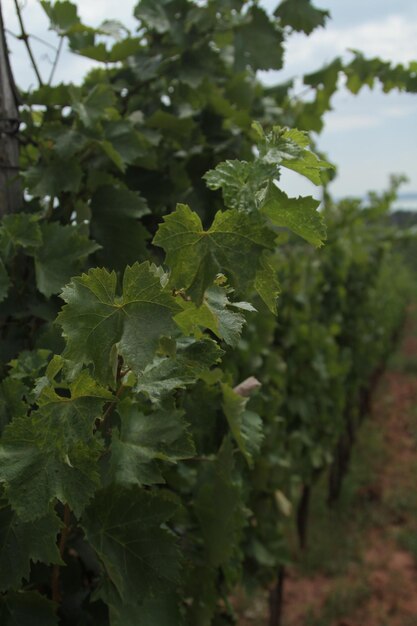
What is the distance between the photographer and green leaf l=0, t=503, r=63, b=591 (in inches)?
41.6

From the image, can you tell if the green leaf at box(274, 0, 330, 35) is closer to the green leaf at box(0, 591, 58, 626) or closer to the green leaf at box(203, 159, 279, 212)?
the green leaf at box(203, 159, 279, 212)

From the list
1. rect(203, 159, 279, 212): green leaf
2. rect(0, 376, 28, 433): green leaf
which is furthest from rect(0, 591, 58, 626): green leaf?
rect(203, 159, 279, 212): green leaf

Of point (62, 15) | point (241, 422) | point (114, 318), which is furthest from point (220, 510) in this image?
point (62, 15)

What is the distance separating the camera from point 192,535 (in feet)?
6.03

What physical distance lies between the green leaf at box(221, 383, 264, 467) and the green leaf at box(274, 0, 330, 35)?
1.13 metres

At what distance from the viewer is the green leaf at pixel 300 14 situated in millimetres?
2059

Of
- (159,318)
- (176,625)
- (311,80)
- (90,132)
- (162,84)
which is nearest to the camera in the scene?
(159,318)

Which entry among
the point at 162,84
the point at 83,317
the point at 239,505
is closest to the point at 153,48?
the point at 162,84

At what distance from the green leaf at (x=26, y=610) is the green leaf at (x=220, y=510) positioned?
539 mm

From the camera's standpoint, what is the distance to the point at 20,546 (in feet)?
3.52

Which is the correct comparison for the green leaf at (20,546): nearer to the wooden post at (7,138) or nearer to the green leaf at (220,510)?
the green leaf at (220,510)

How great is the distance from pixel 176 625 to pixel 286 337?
3.18 m

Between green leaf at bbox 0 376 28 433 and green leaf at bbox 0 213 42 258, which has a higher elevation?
green leaf at bbox 0 213 42 258

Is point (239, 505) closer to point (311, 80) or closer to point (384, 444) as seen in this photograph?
point (311, 80)
